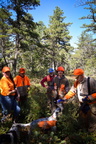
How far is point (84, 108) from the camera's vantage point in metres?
3.87

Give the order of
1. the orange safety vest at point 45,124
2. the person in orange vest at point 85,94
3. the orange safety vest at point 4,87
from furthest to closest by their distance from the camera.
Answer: the orange safety vest at point 4,87
the person in orange vest at point 85,94
the orange safety vest at point 45,124

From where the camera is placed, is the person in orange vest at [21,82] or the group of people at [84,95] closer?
the group of people at [84,95]

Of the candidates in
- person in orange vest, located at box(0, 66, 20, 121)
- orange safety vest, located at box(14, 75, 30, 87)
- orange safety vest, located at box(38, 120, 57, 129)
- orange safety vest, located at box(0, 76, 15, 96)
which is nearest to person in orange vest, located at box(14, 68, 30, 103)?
orange safety vest, located at box(14, 75, 30, 87)

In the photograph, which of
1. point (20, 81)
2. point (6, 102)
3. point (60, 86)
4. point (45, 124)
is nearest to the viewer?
point (45, 124)

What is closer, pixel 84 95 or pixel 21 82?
pixel 84 95

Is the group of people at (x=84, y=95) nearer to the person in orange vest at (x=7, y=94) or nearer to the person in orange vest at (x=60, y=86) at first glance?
the person in orange vest at (x=60, y=86)

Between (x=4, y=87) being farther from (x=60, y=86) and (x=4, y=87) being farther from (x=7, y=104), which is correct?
(x=60, y=86)

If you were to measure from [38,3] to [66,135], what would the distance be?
490 inches

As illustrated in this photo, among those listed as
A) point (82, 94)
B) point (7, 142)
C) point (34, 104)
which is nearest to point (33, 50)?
point (34, 104)

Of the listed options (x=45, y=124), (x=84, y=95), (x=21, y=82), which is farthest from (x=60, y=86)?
(x=45, y=124)

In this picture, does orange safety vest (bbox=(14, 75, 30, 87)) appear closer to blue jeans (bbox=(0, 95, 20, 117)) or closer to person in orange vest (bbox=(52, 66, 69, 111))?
blue jeans (bbox=(0, 95, 20, 117))

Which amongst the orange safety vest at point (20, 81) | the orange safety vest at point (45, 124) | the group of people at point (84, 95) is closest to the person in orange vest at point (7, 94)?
the orange safety vest at point (20, 81)

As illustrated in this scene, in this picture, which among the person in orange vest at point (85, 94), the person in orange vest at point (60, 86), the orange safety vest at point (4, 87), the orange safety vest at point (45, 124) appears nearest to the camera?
the orange safety vest at point (45, 124)

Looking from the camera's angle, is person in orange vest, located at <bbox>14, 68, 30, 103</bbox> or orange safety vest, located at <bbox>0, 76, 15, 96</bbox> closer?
orange safety vest, located at <bbox>0, 76, 15, 96</bbox>
